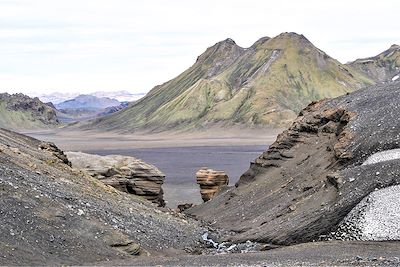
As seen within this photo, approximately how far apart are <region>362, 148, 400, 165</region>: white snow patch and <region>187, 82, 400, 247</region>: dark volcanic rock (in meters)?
1.05

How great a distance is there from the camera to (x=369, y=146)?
38.6m

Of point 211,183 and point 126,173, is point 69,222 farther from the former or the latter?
point 211,183

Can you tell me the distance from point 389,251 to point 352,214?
5.14m

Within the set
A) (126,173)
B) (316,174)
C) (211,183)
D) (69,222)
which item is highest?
(316,174)

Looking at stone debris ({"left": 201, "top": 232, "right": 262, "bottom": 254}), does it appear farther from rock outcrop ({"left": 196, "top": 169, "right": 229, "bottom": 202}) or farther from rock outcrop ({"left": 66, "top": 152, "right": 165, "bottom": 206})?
rock outcrop ({"left": 196, "top": 169, "right": 229, "bottom": 202})

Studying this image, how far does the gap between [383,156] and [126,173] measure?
2193 cm

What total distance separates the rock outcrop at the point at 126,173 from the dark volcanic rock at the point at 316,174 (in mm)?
4107

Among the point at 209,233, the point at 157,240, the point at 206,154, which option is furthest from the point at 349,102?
the point at 206,154

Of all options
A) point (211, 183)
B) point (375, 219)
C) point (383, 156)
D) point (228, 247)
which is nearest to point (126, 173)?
point (211, 183)

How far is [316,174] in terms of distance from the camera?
41.1m

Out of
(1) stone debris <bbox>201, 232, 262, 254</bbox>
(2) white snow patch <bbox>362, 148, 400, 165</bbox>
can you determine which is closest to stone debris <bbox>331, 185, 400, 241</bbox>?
(1) stone debris <bbox>201, 232, 262, 254</bbox>

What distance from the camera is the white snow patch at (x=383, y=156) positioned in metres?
34.8

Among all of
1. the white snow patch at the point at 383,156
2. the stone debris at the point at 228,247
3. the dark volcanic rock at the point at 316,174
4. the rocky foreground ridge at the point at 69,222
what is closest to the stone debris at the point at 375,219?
the dark volcanic rock at the point at 316,174

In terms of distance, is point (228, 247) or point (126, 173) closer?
point (228, 247)
